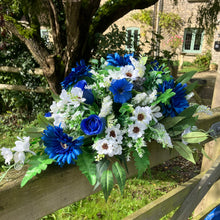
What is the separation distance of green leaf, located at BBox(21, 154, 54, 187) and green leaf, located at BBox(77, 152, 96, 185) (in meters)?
0.12

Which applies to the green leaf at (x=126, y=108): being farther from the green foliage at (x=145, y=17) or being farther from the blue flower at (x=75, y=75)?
the green foliage at (x=145, y=17)

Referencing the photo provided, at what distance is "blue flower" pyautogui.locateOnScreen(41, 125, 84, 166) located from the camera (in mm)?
833

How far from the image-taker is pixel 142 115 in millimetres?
924

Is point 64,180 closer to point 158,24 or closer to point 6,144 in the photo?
point 6,144

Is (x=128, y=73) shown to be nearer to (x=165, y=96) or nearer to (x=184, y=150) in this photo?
(x=165, y=96)

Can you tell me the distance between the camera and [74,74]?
3.63 ft

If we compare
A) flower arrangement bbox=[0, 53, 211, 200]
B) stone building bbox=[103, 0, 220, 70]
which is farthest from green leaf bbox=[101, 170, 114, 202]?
stone building bbox=[103, 0, 220, 70]

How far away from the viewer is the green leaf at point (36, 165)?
770 mm

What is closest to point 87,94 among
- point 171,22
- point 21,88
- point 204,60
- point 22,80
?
point 21,88

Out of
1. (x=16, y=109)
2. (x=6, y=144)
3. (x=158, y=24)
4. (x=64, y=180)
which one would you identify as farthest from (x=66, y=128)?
(x=158, y=24)

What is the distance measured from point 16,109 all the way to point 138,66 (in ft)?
15.1

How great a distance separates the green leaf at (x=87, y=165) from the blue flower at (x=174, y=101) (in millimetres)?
430

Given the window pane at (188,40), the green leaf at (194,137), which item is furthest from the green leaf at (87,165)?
the window pane at (188,40)

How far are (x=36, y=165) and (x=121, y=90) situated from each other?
18.5 inches
